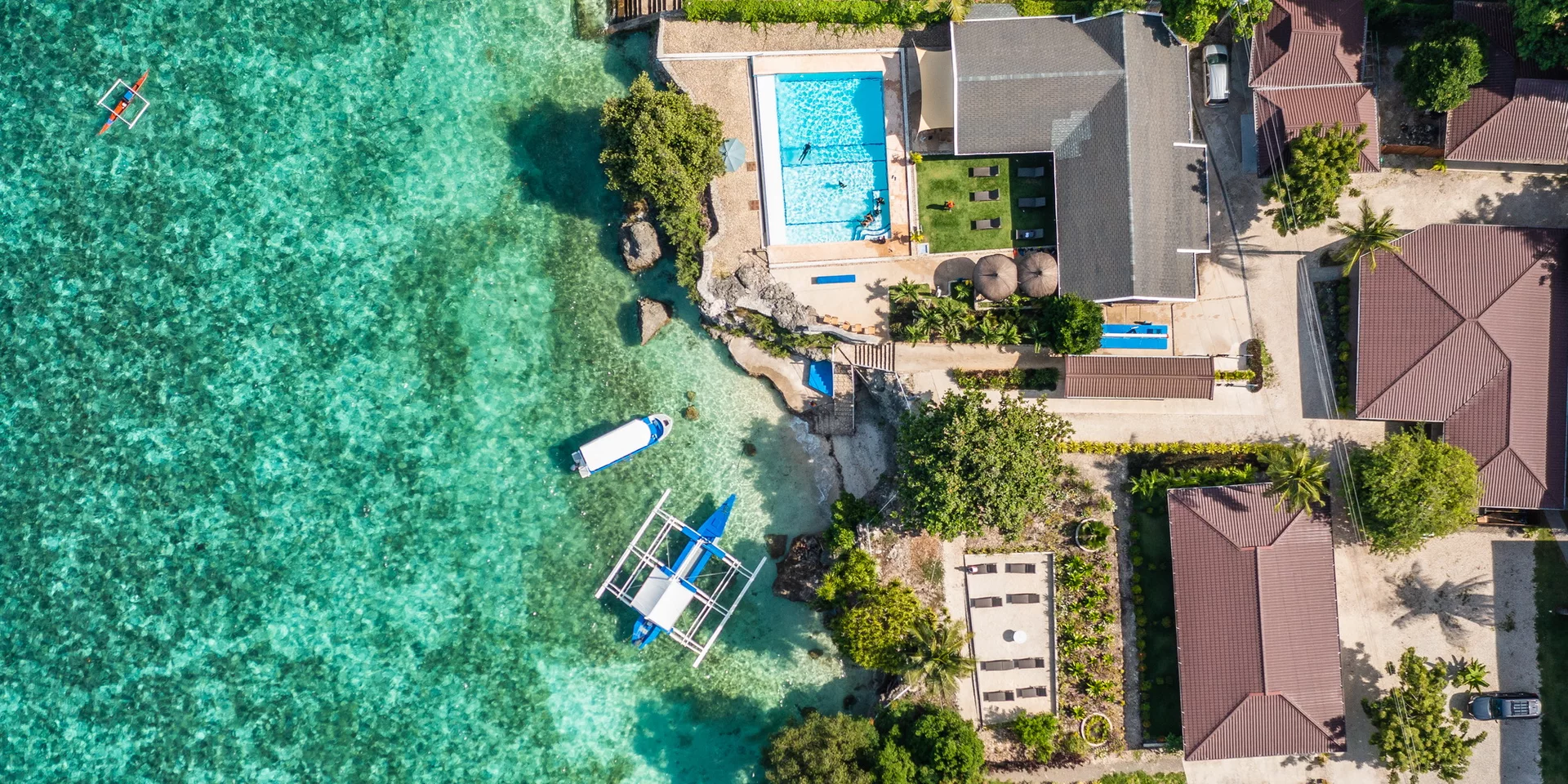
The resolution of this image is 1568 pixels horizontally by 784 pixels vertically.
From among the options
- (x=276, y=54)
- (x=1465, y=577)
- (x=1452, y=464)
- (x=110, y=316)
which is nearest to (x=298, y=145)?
(x=276, y=54)

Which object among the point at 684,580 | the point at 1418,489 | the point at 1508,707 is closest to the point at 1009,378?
the point at 1418,489

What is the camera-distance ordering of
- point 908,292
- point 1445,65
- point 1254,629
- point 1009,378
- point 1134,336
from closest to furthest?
point 1445,65, point 1254,629, point 908,292, point 1134,336, point 1009,378

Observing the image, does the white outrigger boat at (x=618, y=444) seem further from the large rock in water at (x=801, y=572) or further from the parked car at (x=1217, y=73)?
the parked car at (x=1217, y=73)

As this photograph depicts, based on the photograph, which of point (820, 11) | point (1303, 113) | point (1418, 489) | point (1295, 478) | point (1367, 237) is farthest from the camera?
point (820, 11)

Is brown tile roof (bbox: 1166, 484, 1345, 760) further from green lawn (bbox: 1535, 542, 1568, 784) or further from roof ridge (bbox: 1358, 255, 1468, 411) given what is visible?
green lawn (bbox: 1535, 542, 1568, 784)

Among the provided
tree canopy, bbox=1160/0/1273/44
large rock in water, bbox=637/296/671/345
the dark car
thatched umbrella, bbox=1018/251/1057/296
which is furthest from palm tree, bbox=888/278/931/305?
the dark car

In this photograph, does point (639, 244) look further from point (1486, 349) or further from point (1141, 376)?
point (1486, 349)

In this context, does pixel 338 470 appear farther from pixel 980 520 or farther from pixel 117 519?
pixel 980 520
